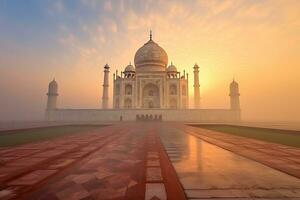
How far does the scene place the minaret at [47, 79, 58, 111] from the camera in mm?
35912

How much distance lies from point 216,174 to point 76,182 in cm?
201

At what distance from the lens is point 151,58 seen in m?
42.0

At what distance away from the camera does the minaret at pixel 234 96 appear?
35781 millimetres

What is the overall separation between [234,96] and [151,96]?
1533cm

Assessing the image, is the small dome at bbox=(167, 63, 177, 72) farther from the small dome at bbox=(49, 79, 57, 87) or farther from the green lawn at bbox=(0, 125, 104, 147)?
the green lawn at bbox=(0, 125, 104, 147)

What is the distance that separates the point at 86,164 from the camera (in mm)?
3760

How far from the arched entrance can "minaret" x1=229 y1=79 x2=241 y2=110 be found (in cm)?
1336

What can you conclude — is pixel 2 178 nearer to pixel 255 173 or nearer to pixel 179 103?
pixel 255 173

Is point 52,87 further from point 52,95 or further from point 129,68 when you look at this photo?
point 129,68

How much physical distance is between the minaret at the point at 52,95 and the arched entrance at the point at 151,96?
1607 centimetres

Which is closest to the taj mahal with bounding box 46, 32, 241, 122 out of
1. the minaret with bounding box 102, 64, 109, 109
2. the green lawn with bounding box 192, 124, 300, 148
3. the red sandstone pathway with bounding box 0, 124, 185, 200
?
the minaret with bounding box 102, 64, 109, 109

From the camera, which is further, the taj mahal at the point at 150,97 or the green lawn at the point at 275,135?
the taj mahal at the point at 150,97

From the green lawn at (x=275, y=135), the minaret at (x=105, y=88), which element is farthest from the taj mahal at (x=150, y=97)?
the green lawn at (x=275, y=135)

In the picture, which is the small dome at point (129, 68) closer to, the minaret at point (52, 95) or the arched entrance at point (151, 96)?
the arched entrance at point (151, 96)
